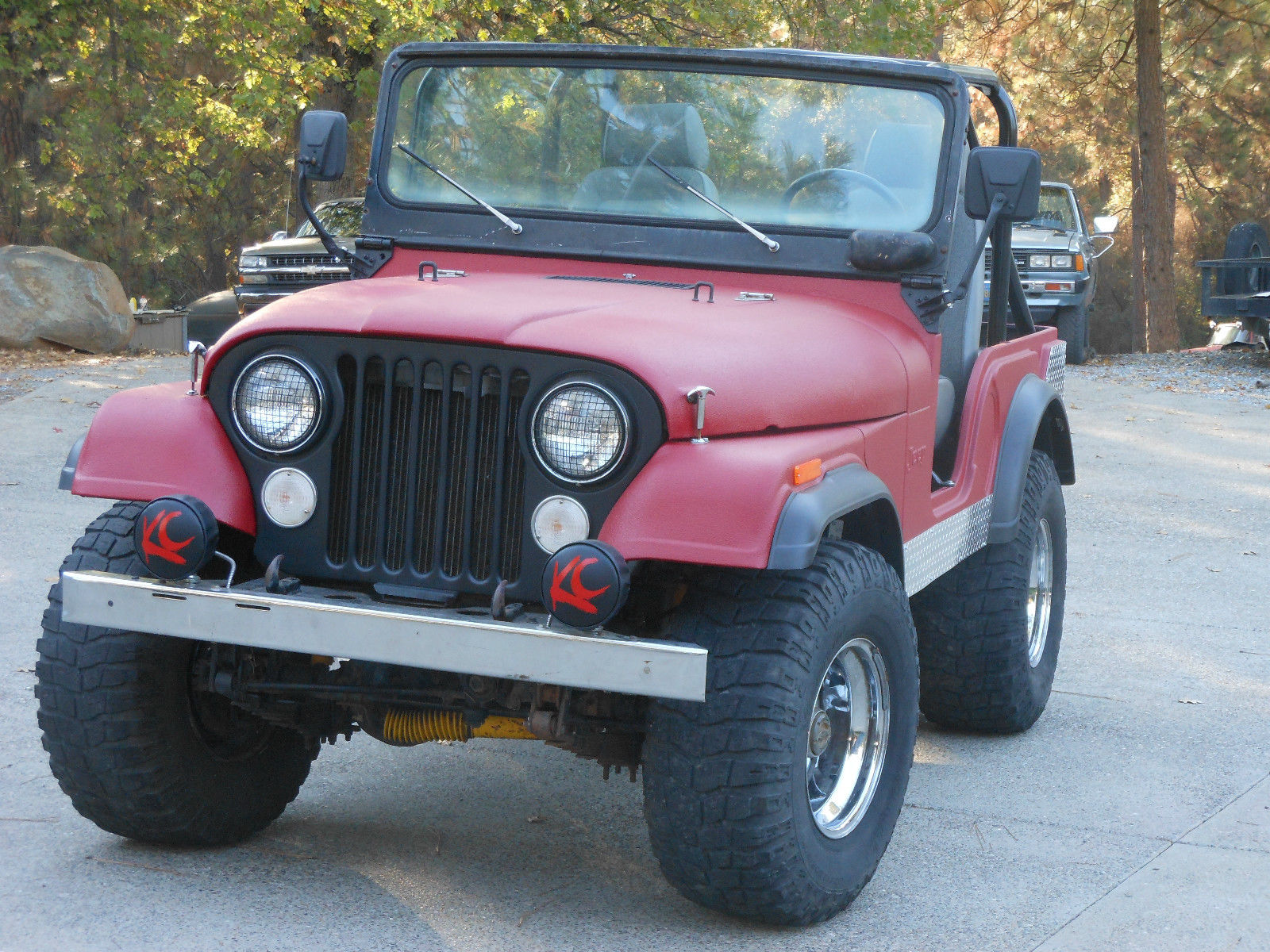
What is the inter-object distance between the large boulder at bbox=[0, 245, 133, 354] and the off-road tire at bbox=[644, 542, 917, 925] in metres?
14.9

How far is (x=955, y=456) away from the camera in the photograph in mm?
4496

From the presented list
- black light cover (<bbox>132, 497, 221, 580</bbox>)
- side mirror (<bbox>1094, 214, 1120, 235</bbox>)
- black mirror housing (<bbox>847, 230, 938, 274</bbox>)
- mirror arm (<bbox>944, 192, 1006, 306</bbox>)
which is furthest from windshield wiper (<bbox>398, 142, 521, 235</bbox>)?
side mirror (<bbox>1094, 214, 1120, 235</bbox>)

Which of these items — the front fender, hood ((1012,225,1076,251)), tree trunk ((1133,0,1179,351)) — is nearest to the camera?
the front fender

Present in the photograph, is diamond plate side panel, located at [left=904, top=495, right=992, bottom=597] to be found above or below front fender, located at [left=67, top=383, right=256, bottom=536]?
below

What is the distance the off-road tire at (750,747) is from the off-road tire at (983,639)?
156 centimetres

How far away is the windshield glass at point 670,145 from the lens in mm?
4215

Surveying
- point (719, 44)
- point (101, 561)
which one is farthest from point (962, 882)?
point (719, 44)

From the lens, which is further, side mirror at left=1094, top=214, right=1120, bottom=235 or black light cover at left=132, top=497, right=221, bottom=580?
side mirror at left=1094, top=214, right=1120, bottom=235

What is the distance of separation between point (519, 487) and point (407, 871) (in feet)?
3.58

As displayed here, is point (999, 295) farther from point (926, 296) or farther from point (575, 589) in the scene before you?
point (575, 589)

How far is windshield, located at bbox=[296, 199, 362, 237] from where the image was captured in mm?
14109

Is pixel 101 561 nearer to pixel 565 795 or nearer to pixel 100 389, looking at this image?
pixel 565 795

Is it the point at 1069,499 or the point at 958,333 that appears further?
the point at 1069,499

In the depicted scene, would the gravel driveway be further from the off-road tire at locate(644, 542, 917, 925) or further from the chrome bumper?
the chrome bumper
